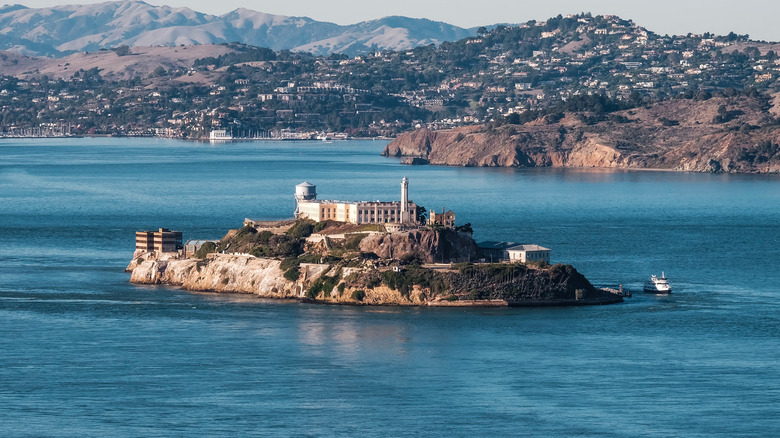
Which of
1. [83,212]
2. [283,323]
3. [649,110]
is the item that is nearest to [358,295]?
[283,323]

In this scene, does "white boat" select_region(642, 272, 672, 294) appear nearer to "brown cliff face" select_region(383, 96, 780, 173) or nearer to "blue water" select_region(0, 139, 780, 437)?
"blue water" select_region(0, 139, 780, 437)

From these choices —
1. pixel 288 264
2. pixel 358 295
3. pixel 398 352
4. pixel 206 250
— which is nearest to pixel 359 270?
pixel 358 295

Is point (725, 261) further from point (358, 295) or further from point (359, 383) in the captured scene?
point (359, 383)

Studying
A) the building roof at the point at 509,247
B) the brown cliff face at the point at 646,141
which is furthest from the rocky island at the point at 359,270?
the brown cliff face at the point at 646,141

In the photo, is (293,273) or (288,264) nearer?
(293,273)

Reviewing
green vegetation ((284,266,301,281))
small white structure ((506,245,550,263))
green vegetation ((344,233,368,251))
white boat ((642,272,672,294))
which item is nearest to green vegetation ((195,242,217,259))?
green vegetation ((284,266,301,281))

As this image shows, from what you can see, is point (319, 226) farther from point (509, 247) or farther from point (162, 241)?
point (509, 247)
